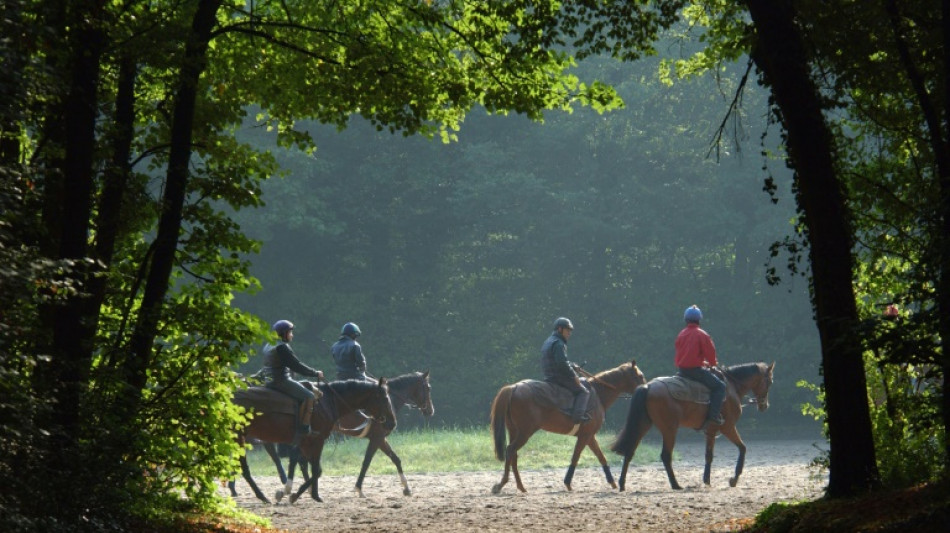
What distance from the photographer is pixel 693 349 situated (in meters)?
21.7

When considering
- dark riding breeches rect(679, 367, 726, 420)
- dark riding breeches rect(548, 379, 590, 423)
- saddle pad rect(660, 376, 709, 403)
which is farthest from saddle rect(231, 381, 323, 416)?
dark riding breeches rect(679, 367, 726, 420)

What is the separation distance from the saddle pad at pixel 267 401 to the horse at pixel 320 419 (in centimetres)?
8

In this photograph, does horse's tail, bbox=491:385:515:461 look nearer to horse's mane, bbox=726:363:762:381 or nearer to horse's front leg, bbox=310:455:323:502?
horse's front leg, bbox=310:455:323:502

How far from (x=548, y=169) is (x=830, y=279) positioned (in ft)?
126

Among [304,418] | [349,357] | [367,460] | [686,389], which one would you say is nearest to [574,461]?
[686,389]

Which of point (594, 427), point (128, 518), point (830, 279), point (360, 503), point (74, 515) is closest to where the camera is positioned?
point (74, 515)

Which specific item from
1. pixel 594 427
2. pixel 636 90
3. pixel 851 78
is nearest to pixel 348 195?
pixel 636 90

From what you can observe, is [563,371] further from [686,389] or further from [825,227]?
[825,227]

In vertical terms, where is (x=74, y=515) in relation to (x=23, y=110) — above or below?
below

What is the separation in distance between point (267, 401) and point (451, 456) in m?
10.0

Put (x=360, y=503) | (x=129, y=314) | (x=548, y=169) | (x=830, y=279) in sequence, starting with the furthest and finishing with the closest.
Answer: (x=548, y=169) < (x=360, y=503) < (x=129, y=314) < (x=830, y=279)

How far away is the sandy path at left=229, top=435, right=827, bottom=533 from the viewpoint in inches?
574

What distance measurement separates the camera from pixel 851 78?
10.7 metres

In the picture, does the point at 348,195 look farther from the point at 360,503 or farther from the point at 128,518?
the point at 128,518
